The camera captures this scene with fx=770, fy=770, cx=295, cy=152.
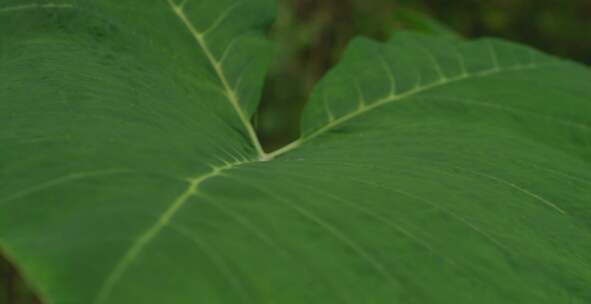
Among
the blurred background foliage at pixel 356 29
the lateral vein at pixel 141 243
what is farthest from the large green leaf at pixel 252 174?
the blurred background foliage at pixel 356 29

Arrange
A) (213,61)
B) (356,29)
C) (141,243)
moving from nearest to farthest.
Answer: (141,243) < (213,61) < (356,29)

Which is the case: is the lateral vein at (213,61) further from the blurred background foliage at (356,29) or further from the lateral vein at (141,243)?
the blurred background foliage at (356,29)

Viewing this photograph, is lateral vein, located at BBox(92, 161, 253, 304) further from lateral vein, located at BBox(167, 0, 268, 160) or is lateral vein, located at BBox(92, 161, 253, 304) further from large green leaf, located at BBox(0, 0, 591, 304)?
lateral vein, located at BBox(167, 0, 268, 160)

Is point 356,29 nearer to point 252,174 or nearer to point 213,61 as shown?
point 213,61

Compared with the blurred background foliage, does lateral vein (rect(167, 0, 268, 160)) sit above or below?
above

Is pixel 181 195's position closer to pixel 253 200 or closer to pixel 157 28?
pixel 253 200

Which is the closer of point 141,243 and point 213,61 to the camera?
point 141,243

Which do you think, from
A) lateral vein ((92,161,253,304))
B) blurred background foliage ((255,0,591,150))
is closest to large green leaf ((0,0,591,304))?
lateral vein ((92,161,253,304))

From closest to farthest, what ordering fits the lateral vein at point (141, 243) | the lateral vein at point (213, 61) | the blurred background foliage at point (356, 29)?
the lateral vein at point (141, 243), the lateral vein at point (213, 61), the blurred background foliage at point (356, 29)

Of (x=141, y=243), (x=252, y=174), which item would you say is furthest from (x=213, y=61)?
(x=141, y=243)
